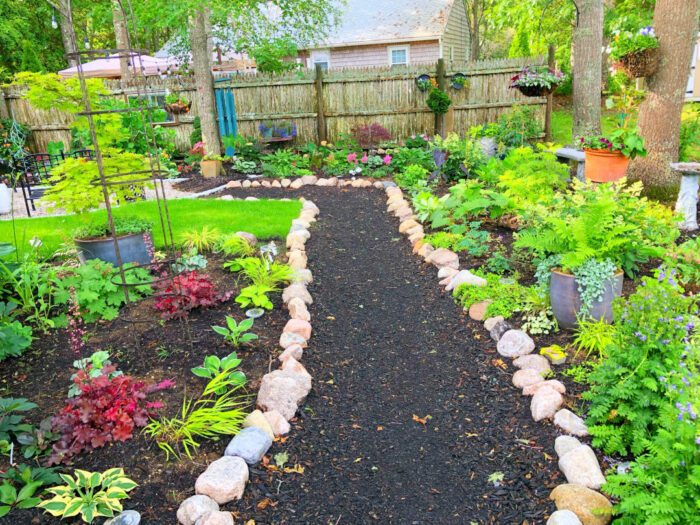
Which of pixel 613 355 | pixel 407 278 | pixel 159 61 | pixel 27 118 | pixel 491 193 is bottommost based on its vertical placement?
pixel 407 278

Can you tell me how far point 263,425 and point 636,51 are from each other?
5375 mm

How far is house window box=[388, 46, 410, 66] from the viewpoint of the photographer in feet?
57.0

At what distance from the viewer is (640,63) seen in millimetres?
5430

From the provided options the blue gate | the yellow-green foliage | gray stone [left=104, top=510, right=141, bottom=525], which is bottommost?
gray stone [left=104, top=510, right=141, bottom=525]

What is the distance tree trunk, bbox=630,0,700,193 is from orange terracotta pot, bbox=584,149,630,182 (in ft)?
2.54

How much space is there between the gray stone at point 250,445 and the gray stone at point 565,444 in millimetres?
1461

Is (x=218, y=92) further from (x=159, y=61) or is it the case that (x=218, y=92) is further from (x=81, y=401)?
(x=81, y=401)

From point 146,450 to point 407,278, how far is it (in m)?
2.91

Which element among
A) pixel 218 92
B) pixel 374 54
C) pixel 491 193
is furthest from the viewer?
pixel 374 54

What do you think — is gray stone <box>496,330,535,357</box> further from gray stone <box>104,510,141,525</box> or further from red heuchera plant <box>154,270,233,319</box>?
gray stone <box>104,510,141,525</box>

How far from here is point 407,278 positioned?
4840 millimetres

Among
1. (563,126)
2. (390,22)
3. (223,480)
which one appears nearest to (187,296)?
(223,480)

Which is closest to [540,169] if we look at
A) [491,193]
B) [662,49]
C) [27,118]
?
[491,193]

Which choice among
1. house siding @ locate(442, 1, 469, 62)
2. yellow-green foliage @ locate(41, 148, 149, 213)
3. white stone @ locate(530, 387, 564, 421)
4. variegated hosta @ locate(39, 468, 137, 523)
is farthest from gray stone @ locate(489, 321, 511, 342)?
house siding @ locate(442, 1, 469, 62)
